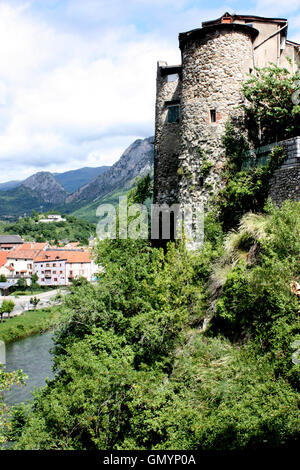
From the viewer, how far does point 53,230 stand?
14388 centimetres

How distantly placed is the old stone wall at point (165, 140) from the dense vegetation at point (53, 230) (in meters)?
114

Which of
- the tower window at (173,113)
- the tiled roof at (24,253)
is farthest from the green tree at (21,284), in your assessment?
the tower window at (173,113)

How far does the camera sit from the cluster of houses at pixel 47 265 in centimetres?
7975

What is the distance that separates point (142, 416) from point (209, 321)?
3171mm

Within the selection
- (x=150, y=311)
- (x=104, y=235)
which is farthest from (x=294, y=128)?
(x=104, y=235)

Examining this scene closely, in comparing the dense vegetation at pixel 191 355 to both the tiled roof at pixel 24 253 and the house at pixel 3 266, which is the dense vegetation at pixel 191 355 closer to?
the house at pixel 3 266

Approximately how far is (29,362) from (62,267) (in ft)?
164

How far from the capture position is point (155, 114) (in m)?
18.7

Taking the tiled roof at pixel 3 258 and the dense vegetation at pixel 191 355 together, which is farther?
the tiled roof at pixel 3 258

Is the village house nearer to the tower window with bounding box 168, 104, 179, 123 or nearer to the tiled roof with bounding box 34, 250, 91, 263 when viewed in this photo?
the tiled roof with bounding box 34, 250, 91, 263

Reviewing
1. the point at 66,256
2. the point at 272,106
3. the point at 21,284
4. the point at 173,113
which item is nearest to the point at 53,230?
the point at 66,256

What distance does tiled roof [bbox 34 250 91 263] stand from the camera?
7991cm

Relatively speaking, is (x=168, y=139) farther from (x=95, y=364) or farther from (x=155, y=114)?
(x=95, y=364)

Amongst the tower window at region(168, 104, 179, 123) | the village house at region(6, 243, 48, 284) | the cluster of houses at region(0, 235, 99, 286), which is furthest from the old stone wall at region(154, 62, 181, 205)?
the village house at region(6, 243, 48, 284)
